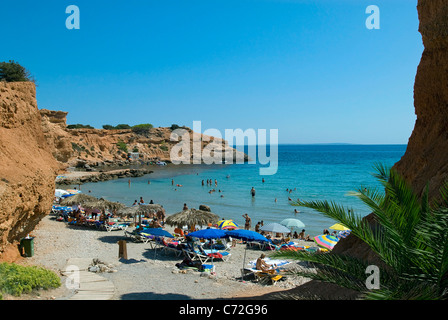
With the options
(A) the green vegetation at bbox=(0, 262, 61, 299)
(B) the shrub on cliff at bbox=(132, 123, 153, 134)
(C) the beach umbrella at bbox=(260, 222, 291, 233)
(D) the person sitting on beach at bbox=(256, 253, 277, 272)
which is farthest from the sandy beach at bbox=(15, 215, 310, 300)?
(B) the shrub on cliff at bbox=(132, 123, 153, 134)

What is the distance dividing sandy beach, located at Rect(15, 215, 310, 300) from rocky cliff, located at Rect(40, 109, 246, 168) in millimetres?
38843

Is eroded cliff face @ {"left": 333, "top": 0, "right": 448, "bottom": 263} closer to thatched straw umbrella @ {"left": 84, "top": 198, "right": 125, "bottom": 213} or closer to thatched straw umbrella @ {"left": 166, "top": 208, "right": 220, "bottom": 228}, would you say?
thatched straw umbrella @ {"left": 166, "top": 208, "right": 220, "bottom": 228}

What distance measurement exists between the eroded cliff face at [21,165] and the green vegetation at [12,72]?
4511mm

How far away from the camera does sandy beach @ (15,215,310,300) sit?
938 cm

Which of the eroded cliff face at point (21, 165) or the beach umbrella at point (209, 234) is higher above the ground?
the eroded cliff face at point (21, 165)

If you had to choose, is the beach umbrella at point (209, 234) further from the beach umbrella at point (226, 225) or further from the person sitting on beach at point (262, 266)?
the beach umbrella at point (226, 225)

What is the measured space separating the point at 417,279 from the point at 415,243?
47cm

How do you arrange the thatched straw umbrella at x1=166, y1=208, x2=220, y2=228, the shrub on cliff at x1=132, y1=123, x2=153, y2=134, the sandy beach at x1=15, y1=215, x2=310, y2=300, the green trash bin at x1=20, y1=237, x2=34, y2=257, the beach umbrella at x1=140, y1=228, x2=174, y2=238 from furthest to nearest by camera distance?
the shrub on cliff at x1=132, y1=123, x2=153, y2=134
the thatched straw umbrella at x1=166, y1=208, x2=220, y2=228
the beach umbrella at x1=140, y1=228, x2=174, y2=238
the green trash bin at x1=20, y1=237, x2=34, y2=257
the sandy beach at x1=15, y1=215, x2=310, y2=300

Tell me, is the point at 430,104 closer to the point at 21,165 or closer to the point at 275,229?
the point at 275,229

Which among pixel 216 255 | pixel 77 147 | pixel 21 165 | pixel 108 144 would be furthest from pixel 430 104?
pixel 108 144

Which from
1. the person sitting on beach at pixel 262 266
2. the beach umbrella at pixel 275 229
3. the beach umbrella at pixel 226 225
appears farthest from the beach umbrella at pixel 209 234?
the beach umbrella at pixel 275 229

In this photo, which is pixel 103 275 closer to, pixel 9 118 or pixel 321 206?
pixel 9 118

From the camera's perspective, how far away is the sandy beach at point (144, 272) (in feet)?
30.8

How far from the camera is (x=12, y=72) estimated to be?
1603 cm
